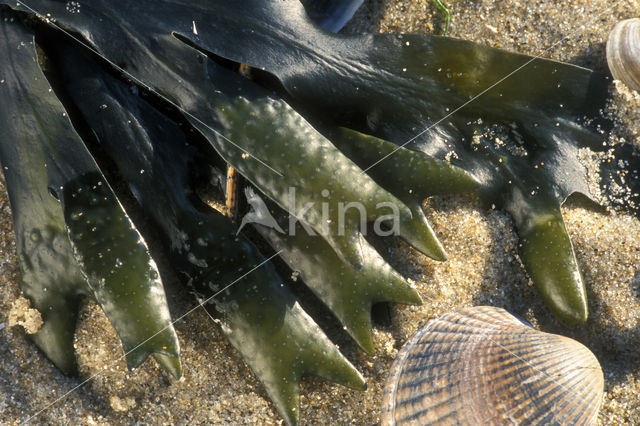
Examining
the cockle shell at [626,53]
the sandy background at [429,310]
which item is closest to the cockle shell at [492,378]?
the sandy background at [429,310]

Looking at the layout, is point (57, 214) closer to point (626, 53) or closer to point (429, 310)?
point (429, 310)

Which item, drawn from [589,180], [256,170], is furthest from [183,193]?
[589,180]

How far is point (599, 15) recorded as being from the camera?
1.80 meters

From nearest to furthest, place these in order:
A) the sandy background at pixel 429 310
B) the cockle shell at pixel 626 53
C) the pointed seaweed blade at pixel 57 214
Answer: the pointed seaweed blade at pixel 57 214
the sandy background at pixel 429 310
the cockle shell at pixel 626 53

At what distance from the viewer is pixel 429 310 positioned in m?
1.62

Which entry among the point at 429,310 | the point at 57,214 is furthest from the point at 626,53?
the point at 57,214

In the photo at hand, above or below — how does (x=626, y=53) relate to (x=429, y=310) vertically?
above

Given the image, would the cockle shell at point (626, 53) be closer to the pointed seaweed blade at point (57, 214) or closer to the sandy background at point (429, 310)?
the sandy background at point (429, 310)

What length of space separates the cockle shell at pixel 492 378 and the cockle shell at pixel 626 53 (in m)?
0.87

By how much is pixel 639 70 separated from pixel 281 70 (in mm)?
1121

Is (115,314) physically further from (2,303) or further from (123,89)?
(123,89)

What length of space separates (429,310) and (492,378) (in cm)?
29

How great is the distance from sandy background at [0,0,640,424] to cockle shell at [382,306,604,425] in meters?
0.11

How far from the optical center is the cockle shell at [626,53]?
1.67m
